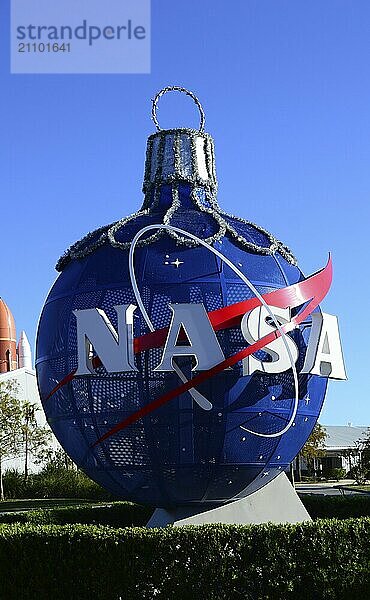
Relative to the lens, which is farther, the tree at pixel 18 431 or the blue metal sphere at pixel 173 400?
the tree at pixel 18 431

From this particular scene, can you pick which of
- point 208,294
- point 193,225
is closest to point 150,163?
point 193,225

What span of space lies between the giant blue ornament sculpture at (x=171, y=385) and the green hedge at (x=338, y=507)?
3.84 meters

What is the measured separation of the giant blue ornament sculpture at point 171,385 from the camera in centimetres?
1279

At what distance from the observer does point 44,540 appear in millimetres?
12562

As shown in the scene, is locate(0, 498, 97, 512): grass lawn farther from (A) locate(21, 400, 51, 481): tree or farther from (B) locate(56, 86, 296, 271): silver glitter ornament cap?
(B) locate(56, 86, 296, 271): silver glitter ornament cap

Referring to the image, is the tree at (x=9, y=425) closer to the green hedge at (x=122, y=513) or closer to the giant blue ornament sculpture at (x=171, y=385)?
the green hedge at (x=122, y=513)

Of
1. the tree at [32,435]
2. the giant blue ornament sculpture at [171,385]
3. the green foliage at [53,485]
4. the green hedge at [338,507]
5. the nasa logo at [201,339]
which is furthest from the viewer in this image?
the tree at [32,435]

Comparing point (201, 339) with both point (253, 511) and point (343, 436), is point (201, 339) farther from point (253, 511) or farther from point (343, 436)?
point (343, 436)

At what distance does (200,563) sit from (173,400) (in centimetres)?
226

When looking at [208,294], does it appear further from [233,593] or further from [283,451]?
[233,593]

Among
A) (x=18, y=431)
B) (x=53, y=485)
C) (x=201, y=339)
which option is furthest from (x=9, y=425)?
(x=201, y=339)

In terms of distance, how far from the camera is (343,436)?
78188 mm

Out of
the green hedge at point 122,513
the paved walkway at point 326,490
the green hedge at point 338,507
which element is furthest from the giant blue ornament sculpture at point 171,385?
the paved walkway at point 326,490

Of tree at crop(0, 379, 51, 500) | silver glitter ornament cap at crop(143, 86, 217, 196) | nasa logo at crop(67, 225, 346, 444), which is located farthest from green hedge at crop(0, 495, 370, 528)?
tree at crop(0, 379, 51, 500)
